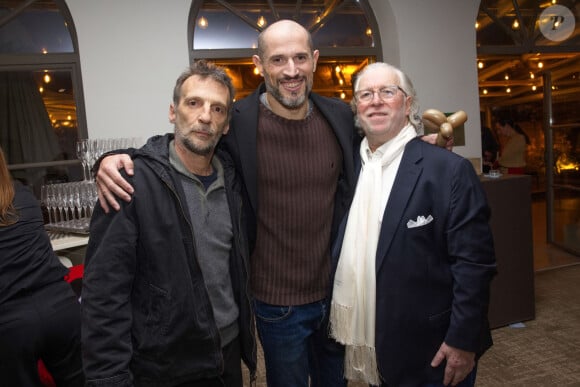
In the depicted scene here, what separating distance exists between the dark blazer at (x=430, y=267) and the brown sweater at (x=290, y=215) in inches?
12.2

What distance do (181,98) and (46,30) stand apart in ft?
9.11

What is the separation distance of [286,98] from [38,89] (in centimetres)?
277

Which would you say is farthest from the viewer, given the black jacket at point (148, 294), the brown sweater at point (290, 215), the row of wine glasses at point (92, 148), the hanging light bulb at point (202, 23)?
the hanging light bulb at point (202, 23)

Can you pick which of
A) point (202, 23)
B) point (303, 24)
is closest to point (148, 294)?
point (202, 23)

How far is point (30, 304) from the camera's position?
1.84m

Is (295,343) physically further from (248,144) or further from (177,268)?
(248,144)

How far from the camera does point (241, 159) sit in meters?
1.67

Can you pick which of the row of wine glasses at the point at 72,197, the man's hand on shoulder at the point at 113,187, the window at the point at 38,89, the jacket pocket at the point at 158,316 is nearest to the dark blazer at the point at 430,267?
the jacket pocket at the point at 158,316

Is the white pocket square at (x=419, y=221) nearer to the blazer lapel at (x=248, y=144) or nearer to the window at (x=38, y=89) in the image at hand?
the blazer lapel at (x=248, y=144)

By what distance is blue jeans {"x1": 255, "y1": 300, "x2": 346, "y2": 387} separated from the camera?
5.73ft

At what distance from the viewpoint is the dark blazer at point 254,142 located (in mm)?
1676

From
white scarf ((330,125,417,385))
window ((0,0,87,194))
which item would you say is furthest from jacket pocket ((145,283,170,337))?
window ((0,0,87,194))

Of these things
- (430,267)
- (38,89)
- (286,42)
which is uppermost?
(38,89)

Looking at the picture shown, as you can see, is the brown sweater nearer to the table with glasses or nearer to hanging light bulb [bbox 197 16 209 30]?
the table with glasses
